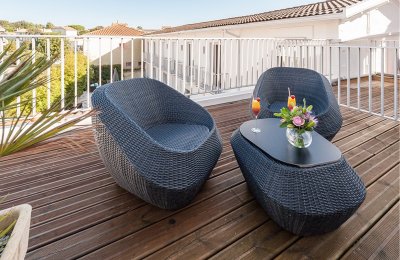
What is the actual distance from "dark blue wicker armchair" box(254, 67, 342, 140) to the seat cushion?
3.79 ft

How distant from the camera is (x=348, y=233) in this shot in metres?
1.85

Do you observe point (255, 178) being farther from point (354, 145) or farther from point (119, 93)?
point (354, 145)

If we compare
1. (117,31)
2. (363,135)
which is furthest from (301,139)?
(117,31)

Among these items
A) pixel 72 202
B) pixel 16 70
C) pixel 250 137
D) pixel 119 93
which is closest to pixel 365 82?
A: pixel 250 137

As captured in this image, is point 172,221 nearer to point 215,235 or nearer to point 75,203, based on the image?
point 215,235

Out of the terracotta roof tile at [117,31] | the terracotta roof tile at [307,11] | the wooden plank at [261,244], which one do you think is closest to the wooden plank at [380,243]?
the wooden plank at [261,244]

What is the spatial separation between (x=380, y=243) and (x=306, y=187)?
58 cm

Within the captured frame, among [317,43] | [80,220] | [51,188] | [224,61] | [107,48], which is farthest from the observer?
[107,48]

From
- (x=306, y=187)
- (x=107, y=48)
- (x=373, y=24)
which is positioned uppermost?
(x=107, y=48)

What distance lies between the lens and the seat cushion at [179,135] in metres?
2.26

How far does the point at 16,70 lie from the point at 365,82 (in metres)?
8.72

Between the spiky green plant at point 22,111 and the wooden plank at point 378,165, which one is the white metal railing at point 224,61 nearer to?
the wooden plank at point 378,165

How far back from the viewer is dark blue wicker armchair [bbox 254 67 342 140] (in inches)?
125

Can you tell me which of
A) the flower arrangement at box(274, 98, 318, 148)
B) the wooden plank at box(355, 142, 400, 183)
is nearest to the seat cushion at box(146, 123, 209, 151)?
the flower arrangement at box(274, 98, 318, 148)
